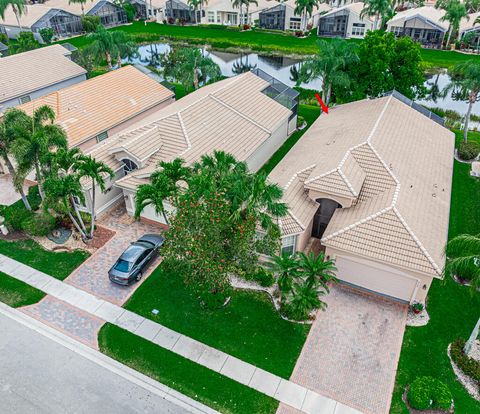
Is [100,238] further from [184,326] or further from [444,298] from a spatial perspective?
[444,298]

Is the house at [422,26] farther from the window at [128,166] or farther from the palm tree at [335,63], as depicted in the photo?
the window at [128,166]

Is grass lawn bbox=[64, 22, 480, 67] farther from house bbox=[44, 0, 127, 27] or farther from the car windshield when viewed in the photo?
the car windshield

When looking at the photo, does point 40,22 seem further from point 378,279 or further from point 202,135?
point 378,279

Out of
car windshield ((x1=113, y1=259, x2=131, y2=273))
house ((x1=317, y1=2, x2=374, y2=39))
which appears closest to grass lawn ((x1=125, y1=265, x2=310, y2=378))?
car windshield ((x1=113, y1=259, x2=131, y2=273))

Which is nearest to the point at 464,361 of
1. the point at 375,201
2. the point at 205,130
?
the point at 375,201

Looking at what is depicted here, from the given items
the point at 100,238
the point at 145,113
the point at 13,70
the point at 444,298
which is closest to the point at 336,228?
the point at 444,298
